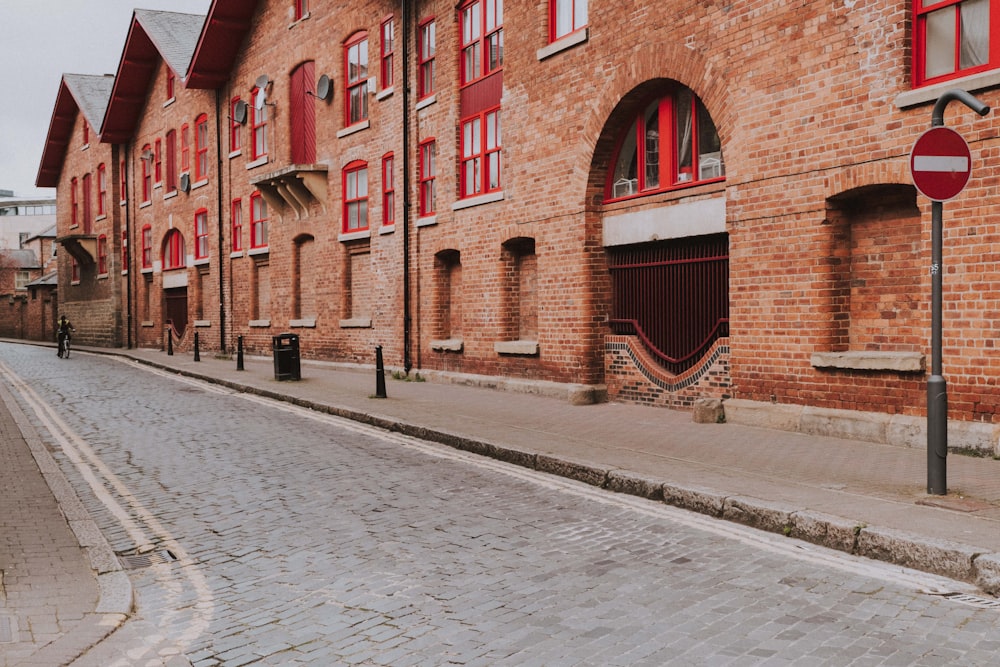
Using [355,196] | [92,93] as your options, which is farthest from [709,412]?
[92,93]

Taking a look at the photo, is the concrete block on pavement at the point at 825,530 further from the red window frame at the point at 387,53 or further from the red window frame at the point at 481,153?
the red window frame at the point at 387,53

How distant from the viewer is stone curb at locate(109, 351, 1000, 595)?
5.14m

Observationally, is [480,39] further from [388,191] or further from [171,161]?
[171,161]

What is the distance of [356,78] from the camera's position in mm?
21453

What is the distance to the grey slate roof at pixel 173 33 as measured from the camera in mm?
30953

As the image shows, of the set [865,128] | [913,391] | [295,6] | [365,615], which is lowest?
[365,615]

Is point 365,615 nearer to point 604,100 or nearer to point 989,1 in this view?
point 989,1

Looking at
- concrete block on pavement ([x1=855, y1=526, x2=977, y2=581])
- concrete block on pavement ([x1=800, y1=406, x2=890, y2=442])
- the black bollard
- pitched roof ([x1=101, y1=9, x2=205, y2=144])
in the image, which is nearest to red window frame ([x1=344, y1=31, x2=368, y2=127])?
the black bollard

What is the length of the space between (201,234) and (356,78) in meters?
12.2

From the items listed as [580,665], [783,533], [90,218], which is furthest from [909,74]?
[90,218]

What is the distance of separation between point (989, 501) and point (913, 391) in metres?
2.81

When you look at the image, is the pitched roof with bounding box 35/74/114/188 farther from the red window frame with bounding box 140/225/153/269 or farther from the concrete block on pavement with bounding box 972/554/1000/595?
the concrete block on pavement with bounding box 972/554/1000/595

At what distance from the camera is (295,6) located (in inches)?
947

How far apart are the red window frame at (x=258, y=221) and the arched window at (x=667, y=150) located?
600 inches
